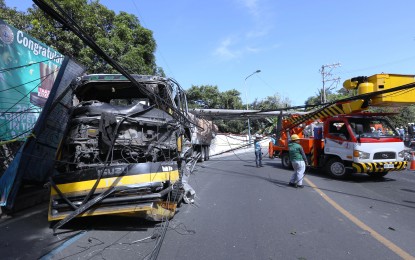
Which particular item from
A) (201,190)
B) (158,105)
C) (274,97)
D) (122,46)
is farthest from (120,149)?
(274,97)

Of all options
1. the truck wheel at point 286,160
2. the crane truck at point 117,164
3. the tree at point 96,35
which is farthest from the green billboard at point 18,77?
the truck wheel at point 286,160

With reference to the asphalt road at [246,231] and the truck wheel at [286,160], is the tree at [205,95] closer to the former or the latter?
the truck wheel at [286,160]

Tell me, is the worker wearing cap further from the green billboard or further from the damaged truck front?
the green billboard

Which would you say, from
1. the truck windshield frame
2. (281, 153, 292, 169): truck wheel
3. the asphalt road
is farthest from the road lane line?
(281, 153, 292, 169): truck wheel

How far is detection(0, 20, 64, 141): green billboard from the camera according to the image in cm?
855

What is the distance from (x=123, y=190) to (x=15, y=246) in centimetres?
174

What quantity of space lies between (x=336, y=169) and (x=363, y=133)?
1.57m

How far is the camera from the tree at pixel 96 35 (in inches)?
590

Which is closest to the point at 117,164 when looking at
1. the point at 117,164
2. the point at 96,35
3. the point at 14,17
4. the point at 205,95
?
the point at 117,164

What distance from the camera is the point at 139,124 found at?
641cm

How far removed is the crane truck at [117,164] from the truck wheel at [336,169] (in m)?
6.74

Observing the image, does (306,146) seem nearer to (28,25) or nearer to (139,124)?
(139,124)

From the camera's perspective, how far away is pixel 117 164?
5.91 meters

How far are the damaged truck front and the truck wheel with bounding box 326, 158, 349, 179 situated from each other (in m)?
6.76
